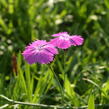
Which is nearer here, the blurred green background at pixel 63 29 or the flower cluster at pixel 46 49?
the flower cluster at pixel 46 49

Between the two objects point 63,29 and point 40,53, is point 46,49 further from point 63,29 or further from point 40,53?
point 63,29

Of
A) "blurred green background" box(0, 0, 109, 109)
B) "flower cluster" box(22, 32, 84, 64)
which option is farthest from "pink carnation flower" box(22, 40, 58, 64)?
"blurred green background" box(0, 0, 109, 109)

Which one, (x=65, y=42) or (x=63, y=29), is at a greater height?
(x=63, y=29)

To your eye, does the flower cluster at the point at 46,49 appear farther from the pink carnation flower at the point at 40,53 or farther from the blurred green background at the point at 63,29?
the blurred green background at the point at 63,29

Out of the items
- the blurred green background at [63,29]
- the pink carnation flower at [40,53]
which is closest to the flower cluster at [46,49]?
the pink carnation flower at [40,53]

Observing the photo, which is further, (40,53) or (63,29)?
(63,29)

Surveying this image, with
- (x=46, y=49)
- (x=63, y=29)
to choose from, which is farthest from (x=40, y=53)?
(x=63, y=29)
